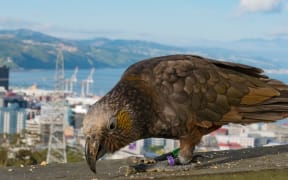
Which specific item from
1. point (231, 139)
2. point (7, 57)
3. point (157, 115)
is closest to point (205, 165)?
point (157, 115)

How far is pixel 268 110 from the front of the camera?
4535mm

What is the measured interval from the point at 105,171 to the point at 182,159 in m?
0.60

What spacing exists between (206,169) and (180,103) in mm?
522

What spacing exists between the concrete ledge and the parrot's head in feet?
0.83

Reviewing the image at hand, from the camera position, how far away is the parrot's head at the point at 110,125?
3662mm

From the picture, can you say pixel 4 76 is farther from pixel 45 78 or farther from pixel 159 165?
pixel 159 165

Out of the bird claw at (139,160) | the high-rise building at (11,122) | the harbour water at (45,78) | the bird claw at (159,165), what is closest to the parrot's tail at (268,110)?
the bird claw at (159,165)

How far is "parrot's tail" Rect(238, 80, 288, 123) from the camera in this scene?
14.8 ft

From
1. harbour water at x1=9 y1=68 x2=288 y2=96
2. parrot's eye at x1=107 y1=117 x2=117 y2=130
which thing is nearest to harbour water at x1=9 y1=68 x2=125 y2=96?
harbour water at x1=9 y1=68 x2=288 y2=96

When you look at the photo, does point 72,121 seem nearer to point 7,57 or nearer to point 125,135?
point 125,135

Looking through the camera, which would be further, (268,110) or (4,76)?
(4,76)

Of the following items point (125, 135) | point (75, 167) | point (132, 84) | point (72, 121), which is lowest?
point (72, 121)

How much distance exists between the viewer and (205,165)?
437 centimetres

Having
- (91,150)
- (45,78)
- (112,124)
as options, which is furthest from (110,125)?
(45,78)
